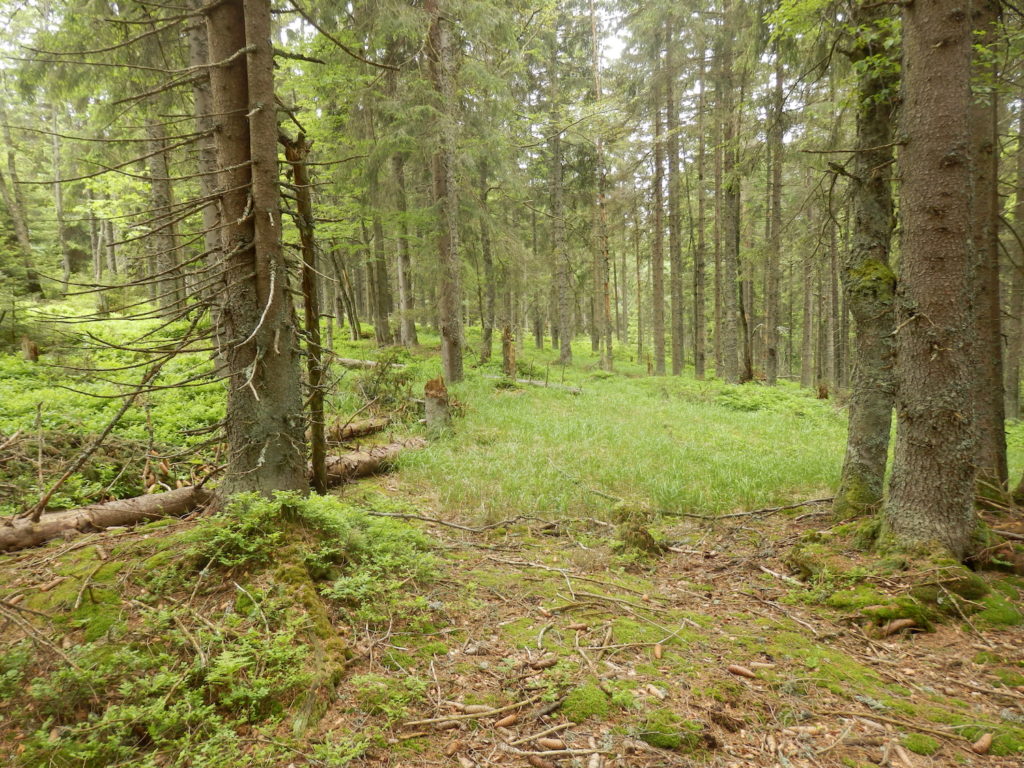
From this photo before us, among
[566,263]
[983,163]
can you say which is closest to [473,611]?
[983,163]

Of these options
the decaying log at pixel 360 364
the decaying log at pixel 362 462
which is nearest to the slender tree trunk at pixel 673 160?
the decaying log at pixel 360 364

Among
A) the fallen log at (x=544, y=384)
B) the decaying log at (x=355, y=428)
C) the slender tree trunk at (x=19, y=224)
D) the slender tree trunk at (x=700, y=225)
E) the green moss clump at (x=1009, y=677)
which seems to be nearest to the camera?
the green moss clump at (x=1009, y=677)

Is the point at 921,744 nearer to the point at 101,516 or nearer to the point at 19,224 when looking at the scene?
the point at 101,516

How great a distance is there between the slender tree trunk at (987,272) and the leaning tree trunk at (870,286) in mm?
942

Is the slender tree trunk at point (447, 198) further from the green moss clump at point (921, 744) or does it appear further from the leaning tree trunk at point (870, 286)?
the green moss clump at point (921, 744)

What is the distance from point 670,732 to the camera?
2.45 meters

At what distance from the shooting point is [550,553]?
500cm

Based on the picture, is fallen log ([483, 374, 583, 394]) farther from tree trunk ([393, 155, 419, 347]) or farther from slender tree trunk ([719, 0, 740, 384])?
slender tree trunk ([719, 0, 740, 384])

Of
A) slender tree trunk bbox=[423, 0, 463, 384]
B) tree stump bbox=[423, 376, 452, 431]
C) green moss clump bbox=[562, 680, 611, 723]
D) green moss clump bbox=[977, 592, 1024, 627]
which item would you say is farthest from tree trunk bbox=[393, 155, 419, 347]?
green moss clump bbox=[977, 592, 1024, 627]

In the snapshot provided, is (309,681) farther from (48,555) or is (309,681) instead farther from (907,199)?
(907,199)

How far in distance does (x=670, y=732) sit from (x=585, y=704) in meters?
0.44

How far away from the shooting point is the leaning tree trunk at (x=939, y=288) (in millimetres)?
4043

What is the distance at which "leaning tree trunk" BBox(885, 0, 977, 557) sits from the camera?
13.3 ft

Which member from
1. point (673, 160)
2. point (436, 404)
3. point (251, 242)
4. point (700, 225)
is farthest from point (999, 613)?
point (673, 160)
